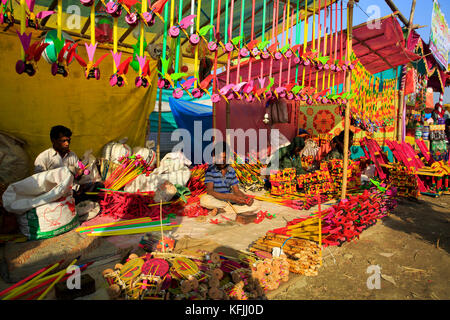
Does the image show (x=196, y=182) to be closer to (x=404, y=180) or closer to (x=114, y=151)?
(x=114, y=151)

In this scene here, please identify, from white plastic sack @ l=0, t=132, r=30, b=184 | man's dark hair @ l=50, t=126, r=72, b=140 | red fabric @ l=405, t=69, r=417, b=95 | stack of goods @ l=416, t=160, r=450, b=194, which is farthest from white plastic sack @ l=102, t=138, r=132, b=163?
red fabric @ l=405, t=69, r=417, b=95

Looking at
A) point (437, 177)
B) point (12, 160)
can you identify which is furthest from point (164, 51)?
point (437, 177)

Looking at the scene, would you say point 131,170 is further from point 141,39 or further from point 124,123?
point 141,39

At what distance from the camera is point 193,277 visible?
2123 mm

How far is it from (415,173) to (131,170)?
5.98 meters

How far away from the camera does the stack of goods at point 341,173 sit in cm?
573

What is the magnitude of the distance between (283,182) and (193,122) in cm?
380

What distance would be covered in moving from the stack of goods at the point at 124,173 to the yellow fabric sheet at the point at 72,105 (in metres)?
1.56

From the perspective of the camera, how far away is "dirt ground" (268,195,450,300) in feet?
7.29

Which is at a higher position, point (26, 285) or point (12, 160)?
point (12, 160)

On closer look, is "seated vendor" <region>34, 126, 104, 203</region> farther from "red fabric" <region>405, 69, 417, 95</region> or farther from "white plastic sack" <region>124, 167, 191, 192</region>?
"red fabric" <region>405, 69, 417, 95</region>

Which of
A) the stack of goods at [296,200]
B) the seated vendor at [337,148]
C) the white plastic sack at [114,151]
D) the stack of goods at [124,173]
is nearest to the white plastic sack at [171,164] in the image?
the stack of goods at [124,173]

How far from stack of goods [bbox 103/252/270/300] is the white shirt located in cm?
216
